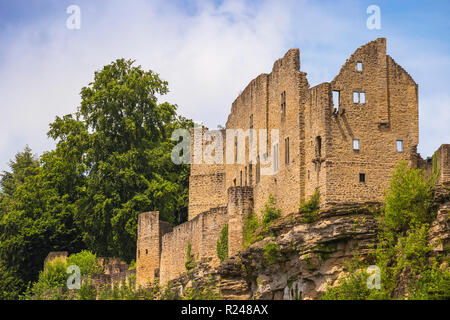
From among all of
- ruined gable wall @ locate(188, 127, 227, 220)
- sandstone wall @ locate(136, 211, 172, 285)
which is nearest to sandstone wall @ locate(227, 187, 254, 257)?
ruined gable wall @ locate(188, 127, 227, 220)

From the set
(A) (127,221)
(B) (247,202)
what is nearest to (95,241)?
(A) (127,221)

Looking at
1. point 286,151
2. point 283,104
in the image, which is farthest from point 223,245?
point 283,104

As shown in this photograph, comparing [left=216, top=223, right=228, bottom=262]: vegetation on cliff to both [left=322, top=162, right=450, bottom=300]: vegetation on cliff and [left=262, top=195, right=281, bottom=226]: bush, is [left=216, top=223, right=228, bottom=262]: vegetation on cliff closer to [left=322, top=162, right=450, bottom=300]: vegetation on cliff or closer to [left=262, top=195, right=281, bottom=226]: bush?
[left=262, top=195, right=281, bottom=226]: bush

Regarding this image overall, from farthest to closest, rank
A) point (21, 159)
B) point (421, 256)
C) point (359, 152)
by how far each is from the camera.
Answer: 1. point (21, 159)
2. point (359, 152)
3. point (421, 256)

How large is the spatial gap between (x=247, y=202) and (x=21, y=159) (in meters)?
36.8

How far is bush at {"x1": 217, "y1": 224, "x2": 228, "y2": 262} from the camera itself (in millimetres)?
50656

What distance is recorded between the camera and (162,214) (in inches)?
2461

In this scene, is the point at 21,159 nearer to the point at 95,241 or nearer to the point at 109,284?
the point at 95,241

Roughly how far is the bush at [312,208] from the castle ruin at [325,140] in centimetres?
33

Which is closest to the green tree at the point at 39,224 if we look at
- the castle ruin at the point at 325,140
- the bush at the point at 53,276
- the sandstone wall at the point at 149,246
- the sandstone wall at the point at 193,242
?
the bush at the point at 53,276

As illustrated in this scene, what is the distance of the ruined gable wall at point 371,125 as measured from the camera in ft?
144

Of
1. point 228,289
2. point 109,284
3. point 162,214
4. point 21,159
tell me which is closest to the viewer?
point 228,289

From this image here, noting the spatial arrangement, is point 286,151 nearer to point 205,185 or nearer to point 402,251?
point 402,251

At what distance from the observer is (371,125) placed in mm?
44750
